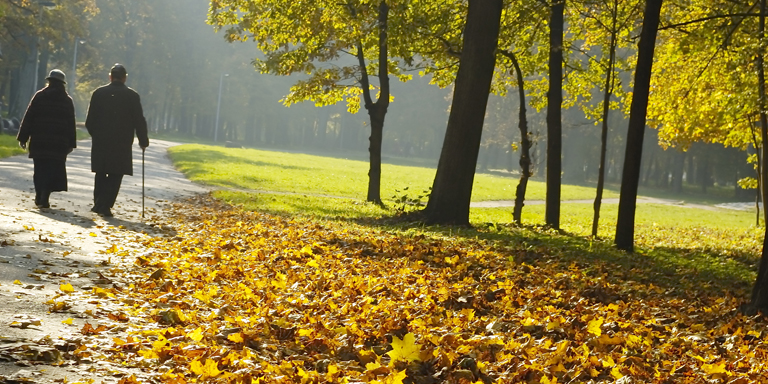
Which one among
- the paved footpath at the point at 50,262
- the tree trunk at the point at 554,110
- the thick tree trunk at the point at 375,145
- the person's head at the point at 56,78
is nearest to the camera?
the paved footpath at the point at 50,262

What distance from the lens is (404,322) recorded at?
5824 millimetres

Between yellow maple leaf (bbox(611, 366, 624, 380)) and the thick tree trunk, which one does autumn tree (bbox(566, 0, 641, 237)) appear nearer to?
the thick tree trunk

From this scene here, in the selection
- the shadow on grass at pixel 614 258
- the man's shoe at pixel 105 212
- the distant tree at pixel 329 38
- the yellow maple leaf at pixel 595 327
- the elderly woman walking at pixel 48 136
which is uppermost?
the distant tree at pixel 329 38

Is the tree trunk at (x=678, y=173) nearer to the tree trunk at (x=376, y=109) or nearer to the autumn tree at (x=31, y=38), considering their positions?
the autumn tree at (x=31, y=38)

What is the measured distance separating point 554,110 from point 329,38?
6.47 metres

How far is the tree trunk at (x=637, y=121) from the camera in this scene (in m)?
12.1

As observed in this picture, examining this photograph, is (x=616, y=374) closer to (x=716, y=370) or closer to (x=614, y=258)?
(x=716, y=370)

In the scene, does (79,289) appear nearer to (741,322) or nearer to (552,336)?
(552,336)

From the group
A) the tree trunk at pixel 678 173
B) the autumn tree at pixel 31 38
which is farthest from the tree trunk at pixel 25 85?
the tree trunk at pixel 678 173

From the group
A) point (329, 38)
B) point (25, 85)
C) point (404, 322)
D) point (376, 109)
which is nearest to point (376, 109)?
point (376, 109)

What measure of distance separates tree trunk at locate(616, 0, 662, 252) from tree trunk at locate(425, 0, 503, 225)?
2.43m

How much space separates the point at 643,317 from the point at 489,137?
3004 inches

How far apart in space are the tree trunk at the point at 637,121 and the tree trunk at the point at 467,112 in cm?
243

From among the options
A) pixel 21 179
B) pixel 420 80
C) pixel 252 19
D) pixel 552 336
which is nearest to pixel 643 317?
pixel 552 336
